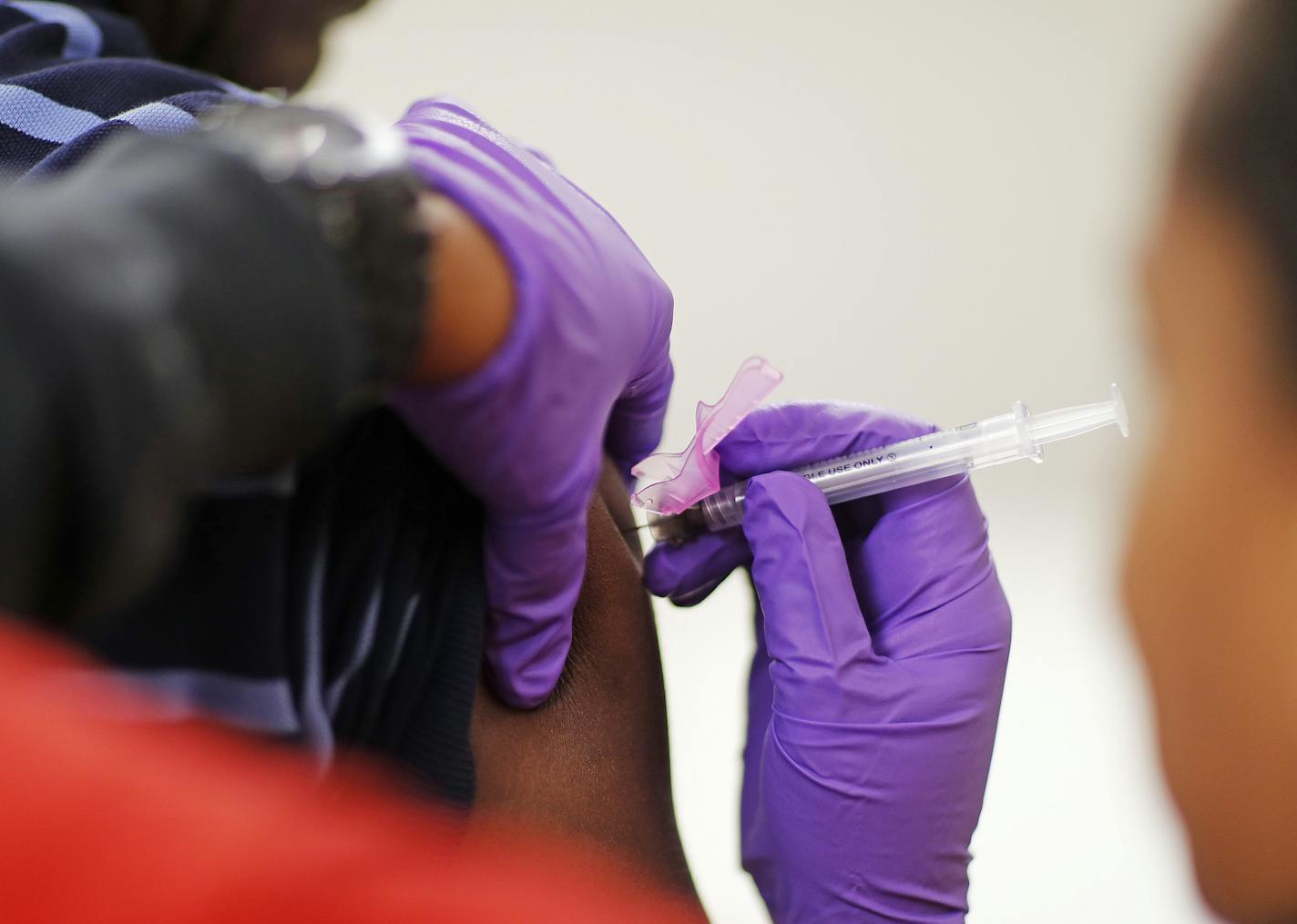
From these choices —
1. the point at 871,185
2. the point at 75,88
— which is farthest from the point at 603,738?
the point at 871,185

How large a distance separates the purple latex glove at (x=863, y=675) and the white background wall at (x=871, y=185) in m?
0.69

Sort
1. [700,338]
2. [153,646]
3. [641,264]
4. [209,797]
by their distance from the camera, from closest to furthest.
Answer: [209,797] → [153,646] → [641,264] → [700,338]

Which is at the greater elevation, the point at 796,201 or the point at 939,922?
the point at 796,201

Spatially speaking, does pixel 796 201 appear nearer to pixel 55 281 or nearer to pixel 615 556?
pixel 615 556

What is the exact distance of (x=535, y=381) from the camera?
51 centimetres

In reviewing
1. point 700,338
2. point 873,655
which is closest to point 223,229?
point 873,655

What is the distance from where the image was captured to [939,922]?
0.81 m

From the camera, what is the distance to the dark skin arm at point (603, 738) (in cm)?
68

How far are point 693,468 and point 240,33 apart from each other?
71cm

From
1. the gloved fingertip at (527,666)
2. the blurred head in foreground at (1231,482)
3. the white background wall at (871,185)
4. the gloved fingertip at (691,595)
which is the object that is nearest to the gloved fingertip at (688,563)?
the gloved fingertip at (691,595)

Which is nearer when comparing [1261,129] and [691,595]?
[1261,129]

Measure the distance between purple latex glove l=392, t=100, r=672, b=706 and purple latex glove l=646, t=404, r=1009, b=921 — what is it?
0.60 feet

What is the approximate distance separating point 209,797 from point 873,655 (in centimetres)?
62

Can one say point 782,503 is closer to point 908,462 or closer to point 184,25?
point 908,462
